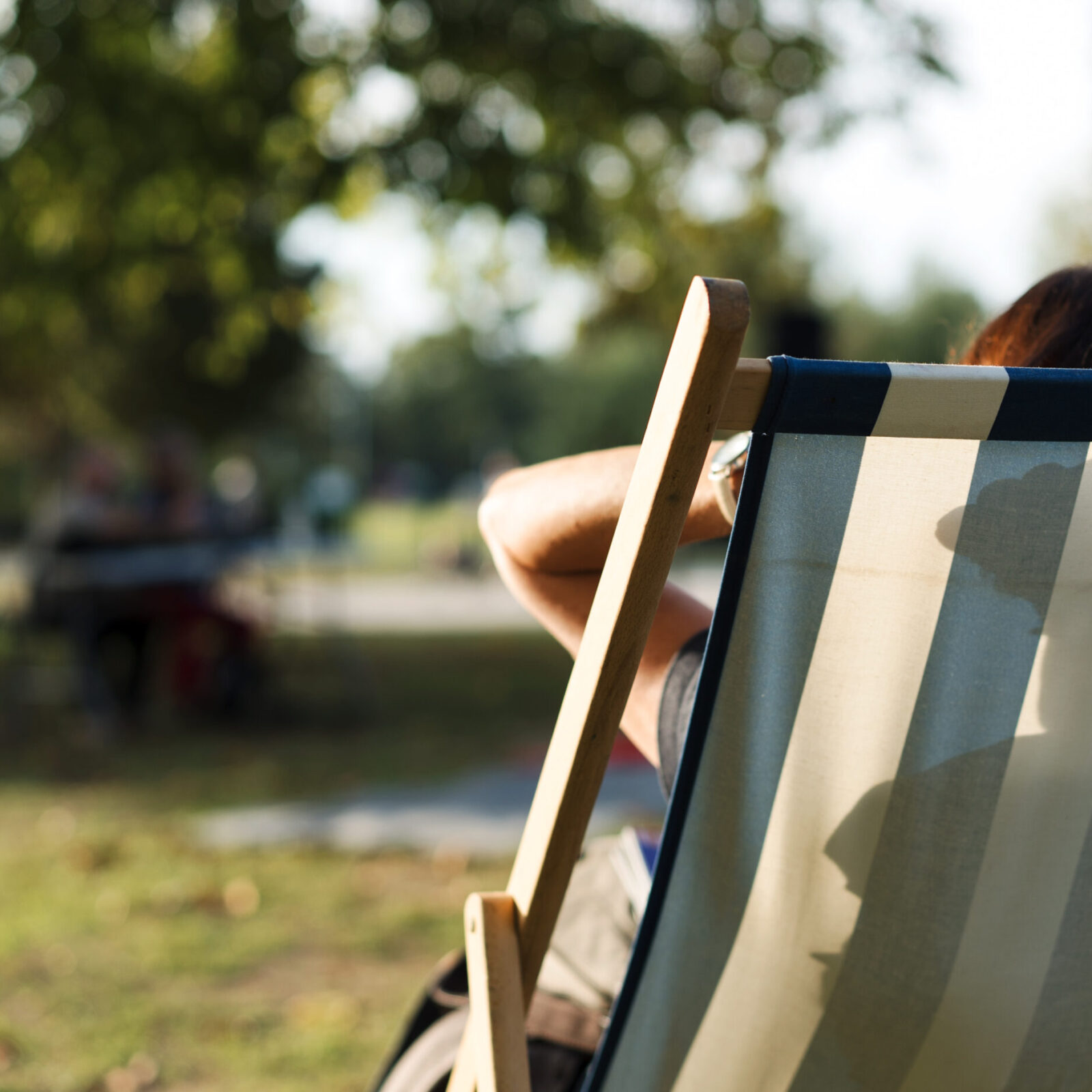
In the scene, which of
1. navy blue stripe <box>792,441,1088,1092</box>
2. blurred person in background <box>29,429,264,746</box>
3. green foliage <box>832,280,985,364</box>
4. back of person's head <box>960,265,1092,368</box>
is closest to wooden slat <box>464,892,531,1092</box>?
navy blue stripe <box>792,441,1088,1092</box>

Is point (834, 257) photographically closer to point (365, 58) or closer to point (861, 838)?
point (365, 58)

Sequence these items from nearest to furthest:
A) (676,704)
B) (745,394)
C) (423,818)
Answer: (745,394), (676,704), (423,818)

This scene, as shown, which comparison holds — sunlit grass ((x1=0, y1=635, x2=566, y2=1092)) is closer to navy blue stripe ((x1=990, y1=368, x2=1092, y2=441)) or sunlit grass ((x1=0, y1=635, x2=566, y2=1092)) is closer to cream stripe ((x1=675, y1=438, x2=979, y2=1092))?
cream stripe ((x1=675, y1=438, x2=979, y2=1092))

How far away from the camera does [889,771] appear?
41.8 inches

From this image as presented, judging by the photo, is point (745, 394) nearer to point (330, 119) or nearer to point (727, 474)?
point (727, 474)

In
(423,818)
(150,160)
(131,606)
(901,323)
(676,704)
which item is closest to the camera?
(676,704)

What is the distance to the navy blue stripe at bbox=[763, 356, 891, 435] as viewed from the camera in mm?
954

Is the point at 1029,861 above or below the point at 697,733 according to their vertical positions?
below

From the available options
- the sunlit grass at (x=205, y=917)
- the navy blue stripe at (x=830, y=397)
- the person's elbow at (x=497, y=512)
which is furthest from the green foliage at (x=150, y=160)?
the navy blue stripe at (x=830, y=397)

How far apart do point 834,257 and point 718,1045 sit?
4598 cm

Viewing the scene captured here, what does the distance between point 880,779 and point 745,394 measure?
14.7 inches

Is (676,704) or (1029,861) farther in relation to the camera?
(676,704)

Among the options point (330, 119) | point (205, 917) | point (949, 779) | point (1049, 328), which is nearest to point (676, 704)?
point (949, 779)

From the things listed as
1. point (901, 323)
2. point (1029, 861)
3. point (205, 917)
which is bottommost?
point (901, 323)
